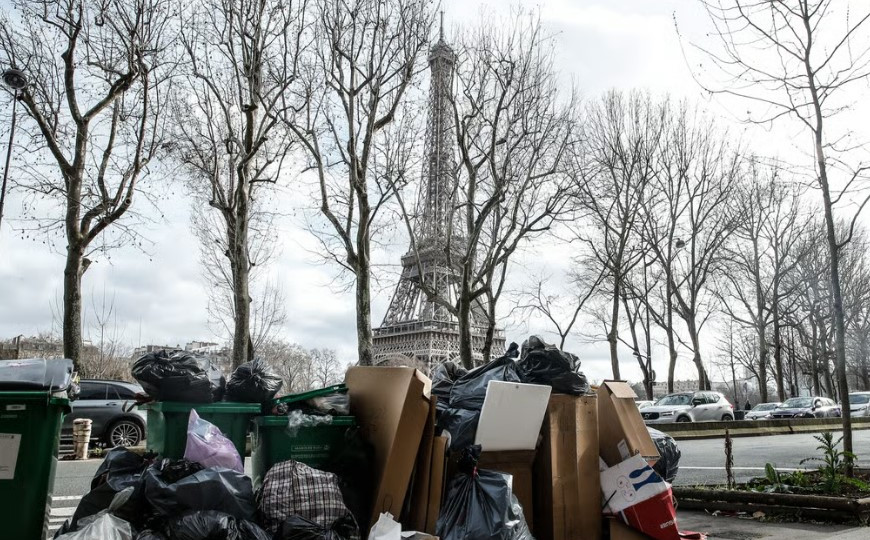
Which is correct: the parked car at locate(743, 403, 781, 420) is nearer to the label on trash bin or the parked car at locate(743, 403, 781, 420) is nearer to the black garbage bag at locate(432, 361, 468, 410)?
the black garbage bag at locate(432, 361, 468, 410)

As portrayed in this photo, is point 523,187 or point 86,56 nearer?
point 86,56

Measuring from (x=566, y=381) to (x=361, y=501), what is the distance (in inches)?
66.8

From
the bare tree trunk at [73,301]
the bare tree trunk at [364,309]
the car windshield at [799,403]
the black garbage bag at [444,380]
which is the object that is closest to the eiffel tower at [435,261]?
→ the bare tree trunk at [364,309]

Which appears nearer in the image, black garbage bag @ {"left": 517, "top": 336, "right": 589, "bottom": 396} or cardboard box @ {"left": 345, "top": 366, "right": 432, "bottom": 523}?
cardboard box @ {"left": 345, "top": 366, "right": 432, "bottom": 523}

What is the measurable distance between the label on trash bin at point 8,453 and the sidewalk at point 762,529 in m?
4.82

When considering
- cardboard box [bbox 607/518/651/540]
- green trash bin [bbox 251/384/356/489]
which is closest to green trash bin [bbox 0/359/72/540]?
green trash bin [bbox 251/384/356/489]

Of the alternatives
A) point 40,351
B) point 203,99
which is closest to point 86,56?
point 203,99

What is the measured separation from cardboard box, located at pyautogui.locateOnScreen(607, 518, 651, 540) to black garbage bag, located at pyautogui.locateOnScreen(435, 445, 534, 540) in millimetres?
850

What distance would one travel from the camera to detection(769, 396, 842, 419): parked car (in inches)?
1110

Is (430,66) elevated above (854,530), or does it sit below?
above

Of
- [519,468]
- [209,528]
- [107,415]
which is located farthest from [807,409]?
[209,528]

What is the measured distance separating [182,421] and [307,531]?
1.30 m

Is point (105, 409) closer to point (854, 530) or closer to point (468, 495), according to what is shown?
point (468, 495)

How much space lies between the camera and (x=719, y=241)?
81.4 ft
